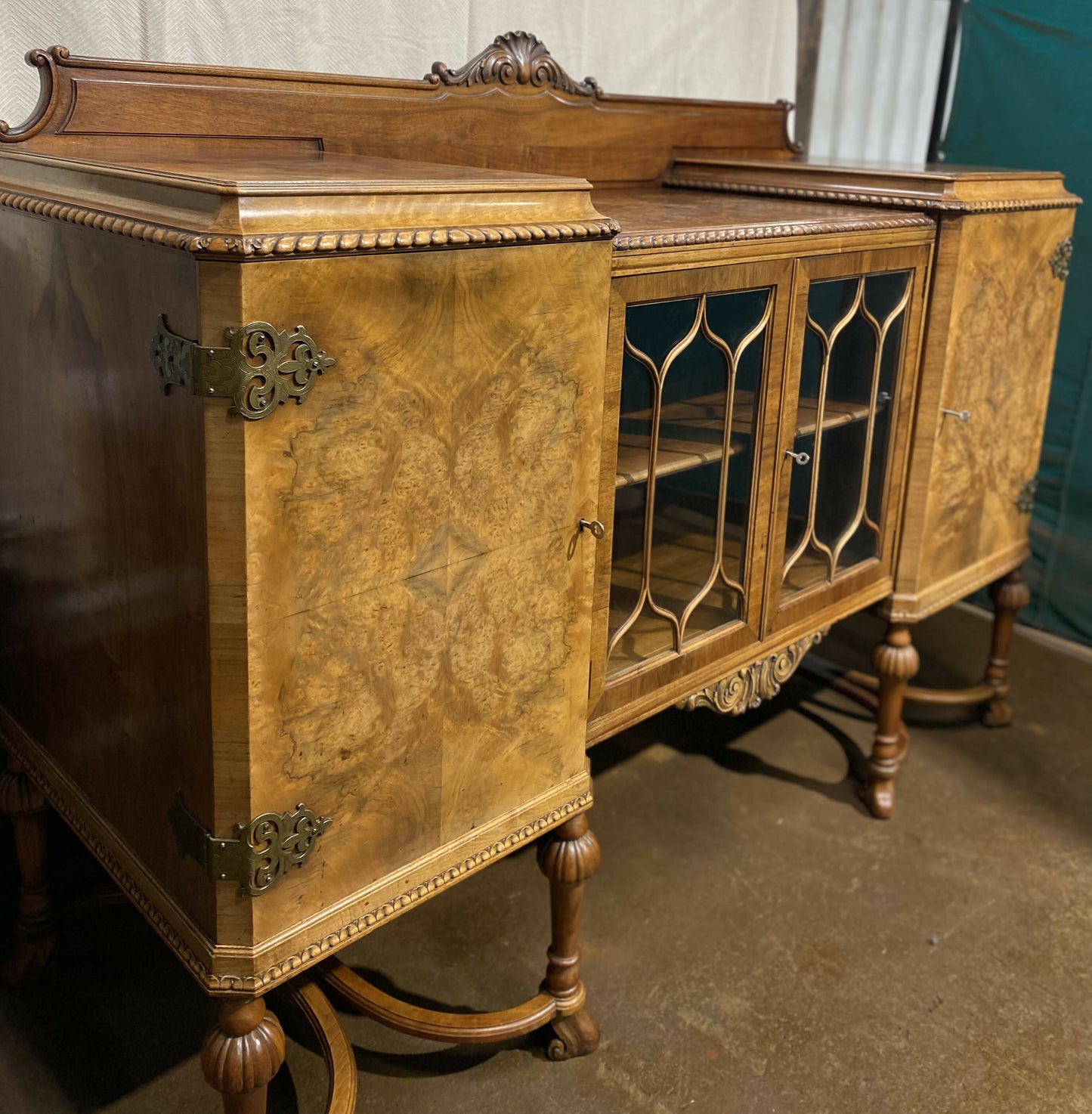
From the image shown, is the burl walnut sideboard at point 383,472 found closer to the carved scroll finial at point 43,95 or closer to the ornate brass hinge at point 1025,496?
the carved scroll finial at point 43,95

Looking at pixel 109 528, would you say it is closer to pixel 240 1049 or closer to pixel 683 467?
pixel 240 1049

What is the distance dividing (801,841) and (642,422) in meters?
1.05

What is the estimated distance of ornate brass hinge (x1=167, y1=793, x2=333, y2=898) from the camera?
3.62 ft

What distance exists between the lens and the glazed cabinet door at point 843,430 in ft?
5.59

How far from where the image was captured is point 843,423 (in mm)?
1841

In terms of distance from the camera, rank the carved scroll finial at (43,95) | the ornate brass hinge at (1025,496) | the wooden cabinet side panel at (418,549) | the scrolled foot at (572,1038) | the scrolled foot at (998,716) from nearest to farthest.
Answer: the wooden cabinet side panel at (418,549) < the carved scroll finial at (43,95) < the scrolled foot at (572,1038) < the ornate brass hinge at (1025,496) < the scrolled foot at (998,716)

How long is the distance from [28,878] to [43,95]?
1053 millimetres

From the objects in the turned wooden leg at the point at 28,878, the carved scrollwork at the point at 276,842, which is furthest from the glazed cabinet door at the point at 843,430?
the turned wooden leg at the point at 28,878

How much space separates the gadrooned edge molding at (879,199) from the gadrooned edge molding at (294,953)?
42.8 inches

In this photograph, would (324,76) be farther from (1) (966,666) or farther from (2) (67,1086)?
(1) (966,666)

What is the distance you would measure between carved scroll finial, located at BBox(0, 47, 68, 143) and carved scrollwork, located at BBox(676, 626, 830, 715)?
1111 mm

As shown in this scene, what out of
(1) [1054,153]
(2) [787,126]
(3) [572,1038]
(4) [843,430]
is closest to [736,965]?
(3) [572,1038]

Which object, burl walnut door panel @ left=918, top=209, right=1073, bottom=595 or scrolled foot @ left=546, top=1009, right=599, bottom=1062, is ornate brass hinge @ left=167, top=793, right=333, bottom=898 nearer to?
scrolled foot @ left=546, top=1009, right=599, bottom=1062

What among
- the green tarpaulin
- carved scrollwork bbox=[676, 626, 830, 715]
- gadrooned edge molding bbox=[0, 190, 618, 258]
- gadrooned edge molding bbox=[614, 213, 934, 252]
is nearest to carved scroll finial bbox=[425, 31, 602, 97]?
gadrooned edge molding bbox=[614, 213, 934, 252]
